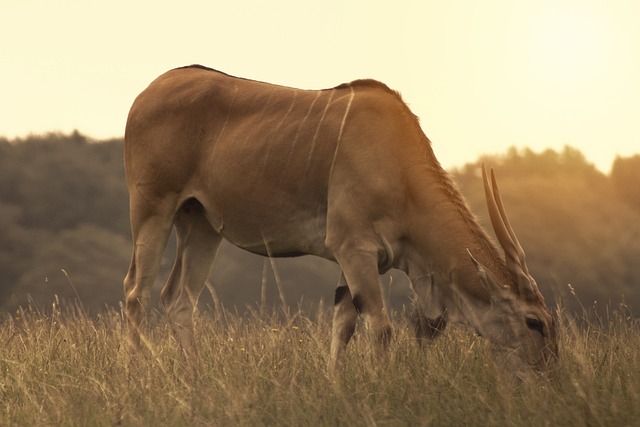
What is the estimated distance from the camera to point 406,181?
8.30 meters

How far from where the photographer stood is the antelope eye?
767cm

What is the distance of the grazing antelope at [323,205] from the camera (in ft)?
26.2

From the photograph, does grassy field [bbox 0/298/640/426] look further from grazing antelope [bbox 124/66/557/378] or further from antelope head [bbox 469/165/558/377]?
grazing antelope [bbox 124/66/557/378]

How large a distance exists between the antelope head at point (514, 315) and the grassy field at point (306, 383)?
160 mm

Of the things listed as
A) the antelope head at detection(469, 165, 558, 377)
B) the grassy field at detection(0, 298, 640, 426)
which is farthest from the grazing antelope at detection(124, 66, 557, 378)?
the grassy field at detection(0, 298, 640, 426)

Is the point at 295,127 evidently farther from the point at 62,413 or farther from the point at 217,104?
the point at 62,413

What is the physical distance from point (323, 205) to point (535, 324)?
191cm

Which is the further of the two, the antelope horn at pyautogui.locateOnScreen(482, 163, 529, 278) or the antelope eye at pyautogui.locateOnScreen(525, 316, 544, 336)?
the antelope horn at pyautogui.locateOnScreen(482, 163, 529, 278)

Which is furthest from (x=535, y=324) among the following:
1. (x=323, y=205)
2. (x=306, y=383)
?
(x=323, y=205)

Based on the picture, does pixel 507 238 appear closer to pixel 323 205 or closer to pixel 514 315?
pixel 514 315

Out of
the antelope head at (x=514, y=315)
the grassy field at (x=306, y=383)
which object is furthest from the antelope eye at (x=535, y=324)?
the grassy field at (x=306, y=383)

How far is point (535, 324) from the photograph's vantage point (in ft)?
25.2

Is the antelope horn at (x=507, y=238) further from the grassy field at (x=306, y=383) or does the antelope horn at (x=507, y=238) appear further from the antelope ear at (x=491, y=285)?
the grassy field at (x=306, y=383)

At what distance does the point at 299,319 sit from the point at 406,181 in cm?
182
